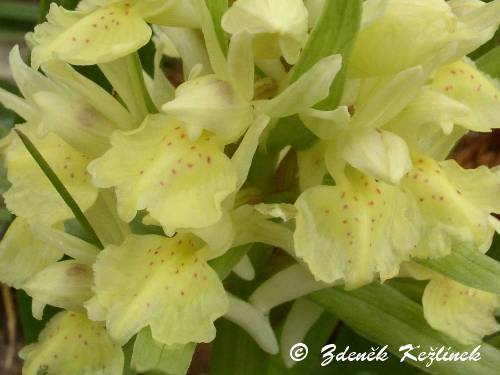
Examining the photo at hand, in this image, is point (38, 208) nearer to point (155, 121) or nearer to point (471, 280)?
point (155, 121)

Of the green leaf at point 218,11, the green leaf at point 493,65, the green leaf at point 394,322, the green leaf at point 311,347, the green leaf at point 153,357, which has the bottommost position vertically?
the green leaf at point 311,347

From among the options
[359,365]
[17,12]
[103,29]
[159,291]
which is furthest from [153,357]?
[17,12]

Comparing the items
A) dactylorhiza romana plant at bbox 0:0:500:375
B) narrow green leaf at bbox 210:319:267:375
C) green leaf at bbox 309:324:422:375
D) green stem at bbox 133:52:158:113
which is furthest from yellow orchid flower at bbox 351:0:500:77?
green leaf at bbox 309:324:422:375

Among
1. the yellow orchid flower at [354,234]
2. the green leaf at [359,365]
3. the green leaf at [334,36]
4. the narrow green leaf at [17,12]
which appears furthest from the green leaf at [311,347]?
the narrow green leaf at [17,12]

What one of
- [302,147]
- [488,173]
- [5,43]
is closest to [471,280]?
[488,173]

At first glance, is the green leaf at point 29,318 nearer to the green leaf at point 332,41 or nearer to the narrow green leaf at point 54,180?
the narrow green leaf at point 54,180

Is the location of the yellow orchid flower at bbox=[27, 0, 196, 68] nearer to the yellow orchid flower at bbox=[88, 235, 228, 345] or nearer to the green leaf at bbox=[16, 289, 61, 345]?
the yellow orchid flower at bbox=[88, 235, 228, 345]

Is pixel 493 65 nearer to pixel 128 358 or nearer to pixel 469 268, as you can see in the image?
pixel 469 268
